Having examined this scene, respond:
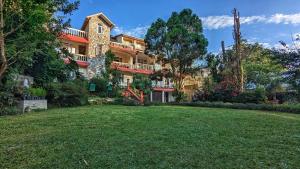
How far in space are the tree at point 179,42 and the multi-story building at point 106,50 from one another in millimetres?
2943

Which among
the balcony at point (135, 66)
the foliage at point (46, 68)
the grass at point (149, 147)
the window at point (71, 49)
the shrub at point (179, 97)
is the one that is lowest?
the grass at point (149, 147)

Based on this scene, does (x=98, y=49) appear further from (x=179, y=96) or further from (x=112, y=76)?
(x=179, y=96)

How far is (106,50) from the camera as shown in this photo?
3148cm

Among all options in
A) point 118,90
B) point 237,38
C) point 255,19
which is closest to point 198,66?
point 237,38

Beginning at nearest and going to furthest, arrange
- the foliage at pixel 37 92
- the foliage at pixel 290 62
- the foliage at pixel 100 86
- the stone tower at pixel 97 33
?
the foliage at pixel 37 92 → the foliage at pixel 290 62 → the foliage at pixel 100 86 → the stone tower at pixel 97 33

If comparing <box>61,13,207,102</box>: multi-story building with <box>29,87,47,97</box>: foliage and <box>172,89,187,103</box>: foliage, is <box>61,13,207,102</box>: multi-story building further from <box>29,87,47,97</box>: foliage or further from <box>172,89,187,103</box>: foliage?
<box>29,87,47,97</box>: foliage

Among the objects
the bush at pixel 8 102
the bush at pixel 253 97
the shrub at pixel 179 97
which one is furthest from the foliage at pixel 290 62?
the bush at pixel 8 102

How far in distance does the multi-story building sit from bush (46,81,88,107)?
407 inches

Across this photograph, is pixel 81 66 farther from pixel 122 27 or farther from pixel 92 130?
pixel 92 130

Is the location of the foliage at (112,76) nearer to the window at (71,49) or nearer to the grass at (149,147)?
the window at (71,49)

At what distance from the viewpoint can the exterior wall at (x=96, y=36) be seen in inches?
1199

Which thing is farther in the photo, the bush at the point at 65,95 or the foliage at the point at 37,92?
the bush at the point at 65,95

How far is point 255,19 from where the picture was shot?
76.6ft

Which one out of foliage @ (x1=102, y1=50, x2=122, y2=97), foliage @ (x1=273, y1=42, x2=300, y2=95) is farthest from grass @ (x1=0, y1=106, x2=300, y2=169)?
foliage @ (x1=102, y1=50, x2=122, y2=97)
